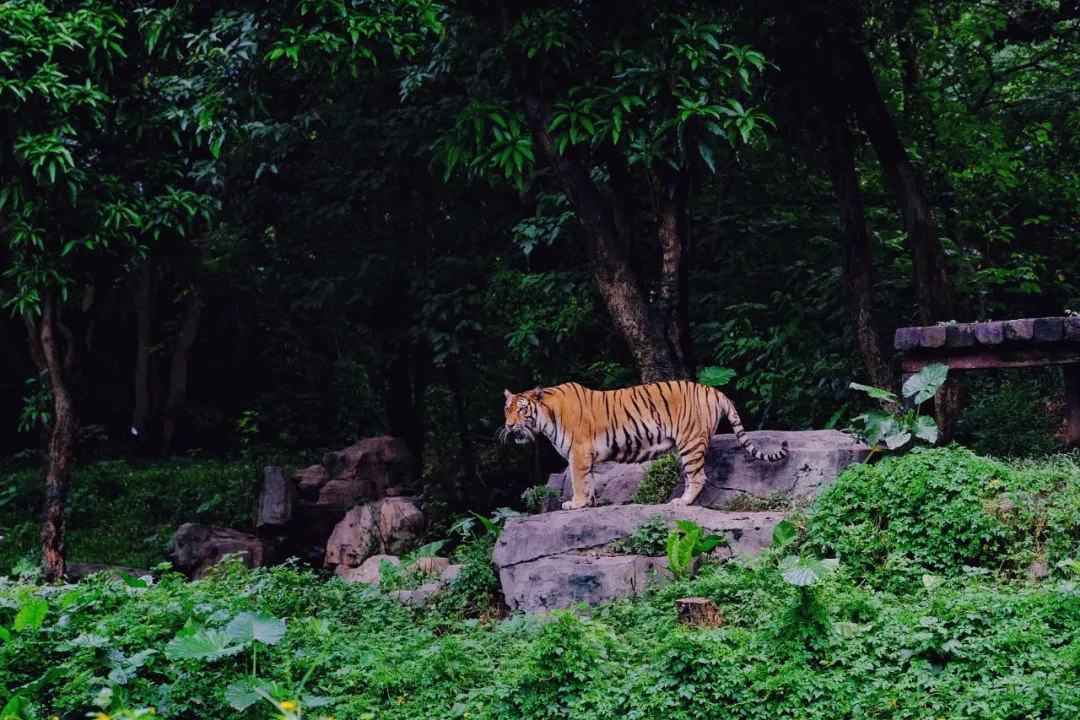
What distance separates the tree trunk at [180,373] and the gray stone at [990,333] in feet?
42.0

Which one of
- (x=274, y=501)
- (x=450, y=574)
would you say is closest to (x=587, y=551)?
(x=450, y=574)

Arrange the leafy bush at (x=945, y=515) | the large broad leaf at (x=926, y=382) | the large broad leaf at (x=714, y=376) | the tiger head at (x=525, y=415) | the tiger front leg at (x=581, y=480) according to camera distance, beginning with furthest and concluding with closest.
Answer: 1. the large broad leaf at (x=714, y=376)
2. the tiger head at (x=525, y=415)
3. the tiger front leg at (x=581, y=480)
4. the large broad leaf at (x=926, y=382)
5. the leafy bush at (x=945, y=515)

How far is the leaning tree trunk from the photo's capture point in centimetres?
1071

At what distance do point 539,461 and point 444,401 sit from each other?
3.24 meters

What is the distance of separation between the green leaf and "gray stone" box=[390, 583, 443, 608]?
286 centimetres

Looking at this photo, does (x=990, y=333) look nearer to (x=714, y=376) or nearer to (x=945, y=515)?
(x=945, y=515)

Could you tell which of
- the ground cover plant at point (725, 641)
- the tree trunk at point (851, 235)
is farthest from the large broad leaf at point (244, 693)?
the tree trunk at point (851, 235)

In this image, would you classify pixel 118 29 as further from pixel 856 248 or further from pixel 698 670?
pixel 698 670

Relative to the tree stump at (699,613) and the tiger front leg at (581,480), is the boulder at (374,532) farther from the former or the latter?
the tree stump at (699,613)

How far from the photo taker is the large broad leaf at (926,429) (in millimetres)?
7983

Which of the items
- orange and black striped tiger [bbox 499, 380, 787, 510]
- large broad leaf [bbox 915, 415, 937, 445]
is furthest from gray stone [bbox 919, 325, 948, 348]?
orange and black striped tiger [bbox 499, 380, 787, 510]

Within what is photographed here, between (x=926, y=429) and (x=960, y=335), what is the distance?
76 centimetres

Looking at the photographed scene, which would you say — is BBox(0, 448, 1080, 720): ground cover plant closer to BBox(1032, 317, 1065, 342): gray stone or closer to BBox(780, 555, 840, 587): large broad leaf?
BBox(780, 555, 840, 587): large broad leaf

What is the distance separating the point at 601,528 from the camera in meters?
8.41
